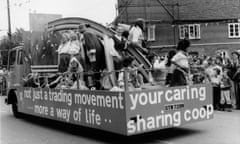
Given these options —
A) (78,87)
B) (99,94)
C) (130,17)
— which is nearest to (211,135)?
(99,94)

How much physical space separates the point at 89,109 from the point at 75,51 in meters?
2.57

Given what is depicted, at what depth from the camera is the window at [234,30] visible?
131ft

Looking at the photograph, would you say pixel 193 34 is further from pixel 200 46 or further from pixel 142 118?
pixel 142 118

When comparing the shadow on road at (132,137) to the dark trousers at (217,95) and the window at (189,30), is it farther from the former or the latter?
the window at (189,30)

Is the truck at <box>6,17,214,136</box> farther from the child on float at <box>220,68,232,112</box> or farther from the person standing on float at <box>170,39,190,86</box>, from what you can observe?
the child on float at <box>220,68,232,112</box>

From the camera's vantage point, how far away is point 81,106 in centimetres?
862

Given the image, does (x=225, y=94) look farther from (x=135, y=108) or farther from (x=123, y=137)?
(x=135, y=108)

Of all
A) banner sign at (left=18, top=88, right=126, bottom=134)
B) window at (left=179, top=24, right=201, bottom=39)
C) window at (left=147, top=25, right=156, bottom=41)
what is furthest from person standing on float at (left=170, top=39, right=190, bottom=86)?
window at (left=179, top=24, right=201, bottom=39)

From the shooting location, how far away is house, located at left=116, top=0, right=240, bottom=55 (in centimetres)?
3916

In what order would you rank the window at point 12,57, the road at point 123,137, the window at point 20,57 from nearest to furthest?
the road at point 123,137, the window at point 20,57, the window at point 12,57

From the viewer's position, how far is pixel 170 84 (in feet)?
28.0

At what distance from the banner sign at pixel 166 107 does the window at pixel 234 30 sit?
1303 inches

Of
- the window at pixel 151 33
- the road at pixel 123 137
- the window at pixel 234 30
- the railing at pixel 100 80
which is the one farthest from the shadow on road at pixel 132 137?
the window at pixel 234 30

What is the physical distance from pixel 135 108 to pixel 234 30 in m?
35.4
